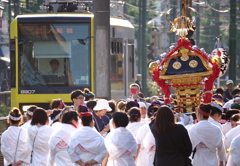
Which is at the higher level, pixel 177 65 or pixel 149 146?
pixel 177 65

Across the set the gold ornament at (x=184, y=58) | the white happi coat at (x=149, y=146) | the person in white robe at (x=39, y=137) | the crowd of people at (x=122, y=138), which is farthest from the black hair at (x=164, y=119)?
the gold ornament at (x=184, y=58)

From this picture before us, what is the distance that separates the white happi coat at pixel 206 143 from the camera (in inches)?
340

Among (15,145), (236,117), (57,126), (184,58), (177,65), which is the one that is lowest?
(15,145)

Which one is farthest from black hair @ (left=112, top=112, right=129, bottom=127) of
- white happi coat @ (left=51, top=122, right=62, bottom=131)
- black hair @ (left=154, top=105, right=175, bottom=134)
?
black hair @ (left=154, top=105, right=175, bottom=134)

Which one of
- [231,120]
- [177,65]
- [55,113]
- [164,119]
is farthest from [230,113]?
[164,119]

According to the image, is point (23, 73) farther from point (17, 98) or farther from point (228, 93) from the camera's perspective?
point (228, 93)

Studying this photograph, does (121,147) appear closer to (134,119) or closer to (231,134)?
(134,119)

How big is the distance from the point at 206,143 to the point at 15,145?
2.98 metres

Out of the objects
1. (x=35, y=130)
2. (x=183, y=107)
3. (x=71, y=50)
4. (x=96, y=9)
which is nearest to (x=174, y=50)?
(x=183, y=107)

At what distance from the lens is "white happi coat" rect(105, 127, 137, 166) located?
8469 mm

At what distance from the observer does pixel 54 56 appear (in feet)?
52.3

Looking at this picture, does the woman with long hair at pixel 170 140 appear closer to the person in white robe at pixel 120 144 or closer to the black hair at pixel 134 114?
the person in white robe at pixel 120 144

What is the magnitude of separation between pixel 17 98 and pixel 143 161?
7200 mm

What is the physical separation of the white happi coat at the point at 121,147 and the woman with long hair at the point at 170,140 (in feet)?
2.84
